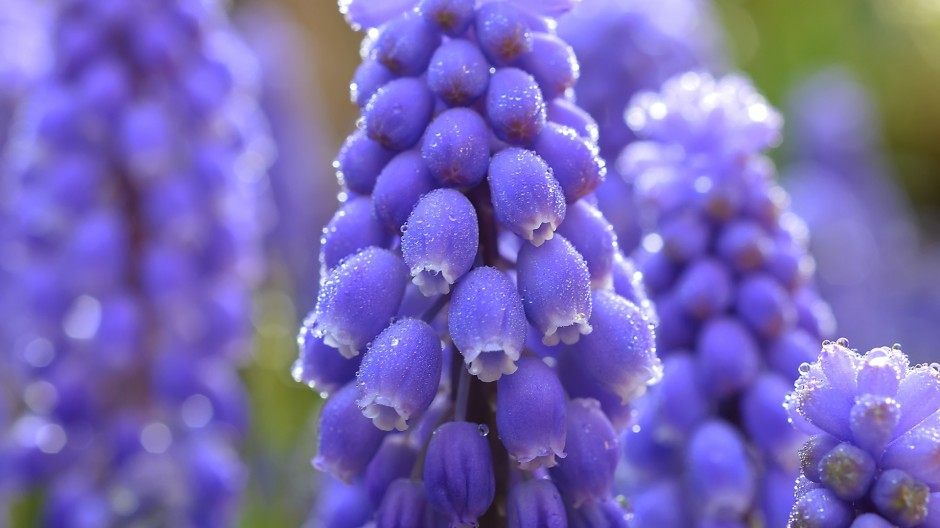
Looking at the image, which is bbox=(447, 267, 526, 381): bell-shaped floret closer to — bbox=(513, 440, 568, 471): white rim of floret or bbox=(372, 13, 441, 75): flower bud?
bbox=(513, 440, 568, 471): white rim of floret

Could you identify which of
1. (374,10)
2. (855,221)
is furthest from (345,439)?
(855,221)

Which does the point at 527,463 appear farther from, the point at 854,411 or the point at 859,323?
the point at 859,323

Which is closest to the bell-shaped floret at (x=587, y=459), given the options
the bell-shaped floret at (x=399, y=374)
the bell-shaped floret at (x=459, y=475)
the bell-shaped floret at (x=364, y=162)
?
the bell-shaped floret at (x=459, y=475)

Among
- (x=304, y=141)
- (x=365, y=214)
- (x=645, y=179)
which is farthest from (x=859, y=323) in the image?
(x=365, y=214)

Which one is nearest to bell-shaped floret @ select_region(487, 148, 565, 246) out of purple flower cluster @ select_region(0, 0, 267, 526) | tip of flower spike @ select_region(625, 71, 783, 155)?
tip of flower spike @ select_region(625, 71, 783, 155)

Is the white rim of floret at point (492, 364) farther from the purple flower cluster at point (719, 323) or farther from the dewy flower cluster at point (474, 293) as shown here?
the purple flower cluster at point (719, 323)

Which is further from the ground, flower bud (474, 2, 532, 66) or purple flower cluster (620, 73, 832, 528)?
flower bud (474, 2, 532, 66)

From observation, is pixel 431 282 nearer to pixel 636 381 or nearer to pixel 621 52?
pixel 636 381
